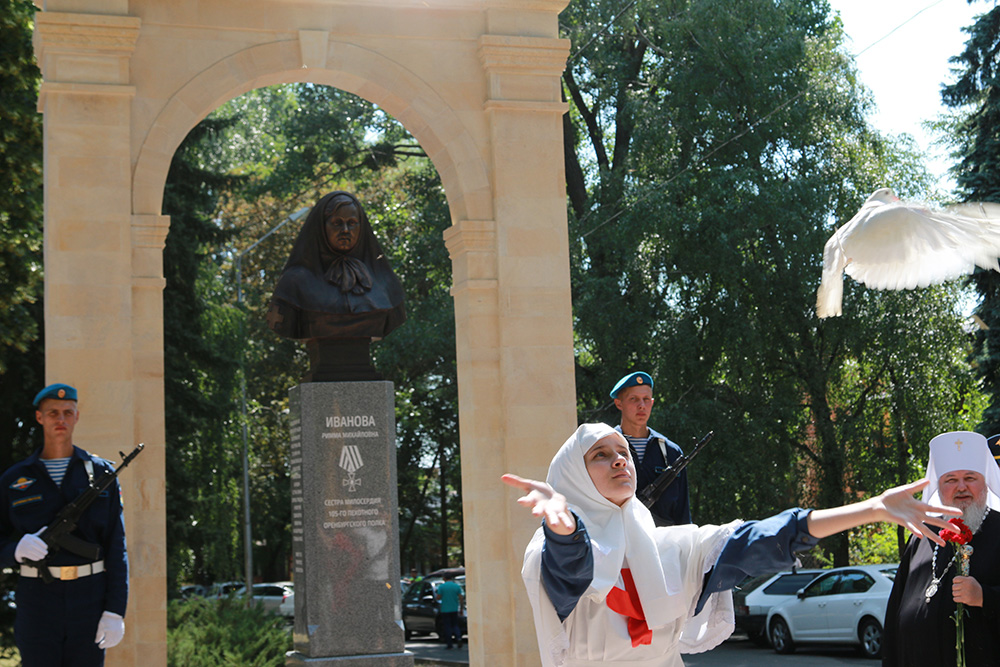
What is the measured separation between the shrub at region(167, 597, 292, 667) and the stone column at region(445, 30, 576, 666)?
2.93 m

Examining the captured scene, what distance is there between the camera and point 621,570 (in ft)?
12.6

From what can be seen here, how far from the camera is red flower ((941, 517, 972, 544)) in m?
5.07

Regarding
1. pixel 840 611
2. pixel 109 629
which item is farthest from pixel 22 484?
pixel 840 611

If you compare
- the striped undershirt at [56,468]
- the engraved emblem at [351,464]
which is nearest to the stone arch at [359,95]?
the engraved emblem at [351,464]

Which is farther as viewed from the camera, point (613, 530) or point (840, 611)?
point (840, 611)

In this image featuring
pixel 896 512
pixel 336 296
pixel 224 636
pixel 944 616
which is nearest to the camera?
pixel 896 512

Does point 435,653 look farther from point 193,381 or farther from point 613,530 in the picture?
point 613,530

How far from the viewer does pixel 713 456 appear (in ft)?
64.2

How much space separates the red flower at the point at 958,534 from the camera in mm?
5070

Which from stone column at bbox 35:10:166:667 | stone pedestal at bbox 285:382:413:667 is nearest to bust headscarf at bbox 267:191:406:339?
stone pedestal at bbox 285:382:413:667

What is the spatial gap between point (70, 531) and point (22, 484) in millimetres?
420

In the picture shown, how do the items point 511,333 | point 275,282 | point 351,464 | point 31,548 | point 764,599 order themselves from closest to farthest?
point 31,548 < point 351,464 < point 511,333 < point 764,599 < point 275,282

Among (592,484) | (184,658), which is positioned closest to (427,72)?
(184,658)

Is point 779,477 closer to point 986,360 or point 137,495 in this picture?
point 986,360
